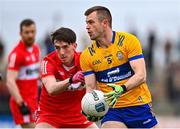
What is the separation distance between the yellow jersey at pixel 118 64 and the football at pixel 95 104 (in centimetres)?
59

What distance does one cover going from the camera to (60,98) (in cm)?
1106

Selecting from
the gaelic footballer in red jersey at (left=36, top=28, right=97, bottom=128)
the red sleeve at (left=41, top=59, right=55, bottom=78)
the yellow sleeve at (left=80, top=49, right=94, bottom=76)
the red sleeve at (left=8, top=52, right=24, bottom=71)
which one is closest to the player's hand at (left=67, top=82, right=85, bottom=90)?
the gaelic footballer in red jersey at (left=36, top=28, right=97, bottom=128)

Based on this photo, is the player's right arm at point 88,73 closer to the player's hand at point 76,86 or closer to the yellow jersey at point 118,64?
the yellow jersey at point 118,64

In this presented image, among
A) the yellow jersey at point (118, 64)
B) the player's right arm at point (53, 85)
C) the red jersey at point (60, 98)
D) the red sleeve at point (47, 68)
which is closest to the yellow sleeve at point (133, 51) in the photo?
the yellow jersey at point (118, 64)

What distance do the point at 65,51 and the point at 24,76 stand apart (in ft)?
12.5

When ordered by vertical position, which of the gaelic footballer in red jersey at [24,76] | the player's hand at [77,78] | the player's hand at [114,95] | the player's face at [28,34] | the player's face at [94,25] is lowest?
the gaelic footballer in red jersey at [24,76]

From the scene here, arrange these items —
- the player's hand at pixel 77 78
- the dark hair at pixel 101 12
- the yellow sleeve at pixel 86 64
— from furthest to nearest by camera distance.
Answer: the player's hand at pixel 77 78
the yellow sleeve at pixel 86 64
the dark hair at pixel 101 12

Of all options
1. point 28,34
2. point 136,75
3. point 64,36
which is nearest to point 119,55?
point 136,75

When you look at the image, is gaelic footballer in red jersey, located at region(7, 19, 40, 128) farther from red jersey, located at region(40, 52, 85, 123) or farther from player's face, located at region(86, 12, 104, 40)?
player's face, located at region(86, 12, 104, 40)

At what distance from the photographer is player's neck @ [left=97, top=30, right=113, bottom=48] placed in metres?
9.89

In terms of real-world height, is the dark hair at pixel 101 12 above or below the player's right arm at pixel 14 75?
above

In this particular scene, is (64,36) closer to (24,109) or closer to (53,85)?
(53,85)

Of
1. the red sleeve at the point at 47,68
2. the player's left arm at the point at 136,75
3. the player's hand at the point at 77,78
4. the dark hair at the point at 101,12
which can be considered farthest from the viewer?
the red sleeve at the point at 47,68

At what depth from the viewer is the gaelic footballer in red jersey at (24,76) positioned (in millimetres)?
13852
